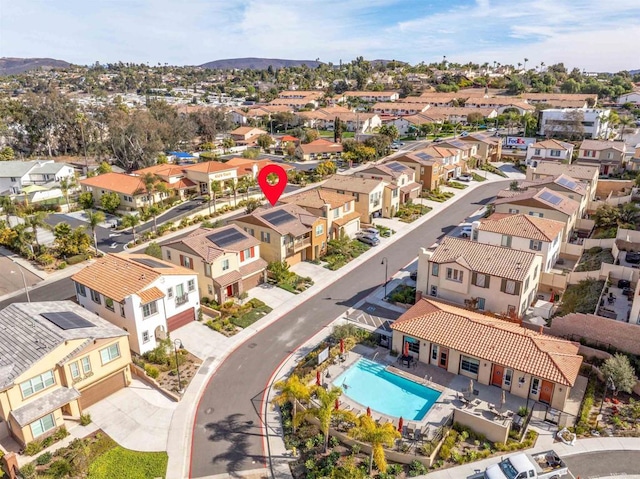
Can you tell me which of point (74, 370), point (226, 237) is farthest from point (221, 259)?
point (74, 370)

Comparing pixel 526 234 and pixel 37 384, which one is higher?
pixel 526 234

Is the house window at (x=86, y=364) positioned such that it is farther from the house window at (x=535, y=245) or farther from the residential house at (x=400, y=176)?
the residential house at (x=400, y=176)

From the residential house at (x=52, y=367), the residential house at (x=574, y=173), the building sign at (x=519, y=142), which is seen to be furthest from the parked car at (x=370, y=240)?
the building sign at (x=519, y=142)

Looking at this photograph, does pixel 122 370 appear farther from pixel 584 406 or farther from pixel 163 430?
pixel 584 406

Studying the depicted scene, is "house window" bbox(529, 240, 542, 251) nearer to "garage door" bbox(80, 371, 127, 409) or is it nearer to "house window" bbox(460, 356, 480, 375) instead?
"house window" bbox(460, 356, 480, 375)

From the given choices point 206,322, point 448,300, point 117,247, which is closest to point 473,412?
point 448,300

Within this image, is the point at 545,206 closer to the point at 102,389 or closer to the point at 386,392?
the point at 386,392

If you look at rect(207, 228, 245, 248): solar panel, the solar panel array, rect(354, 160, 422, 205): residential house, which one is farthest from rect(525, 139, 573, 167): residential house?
rect(207, 228, 245, 248): solar panel
